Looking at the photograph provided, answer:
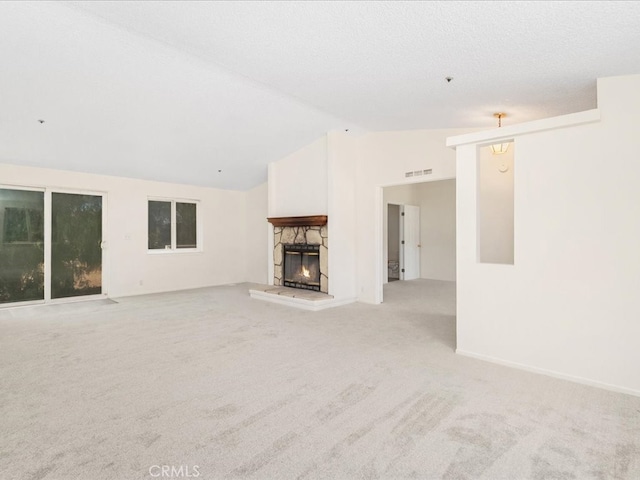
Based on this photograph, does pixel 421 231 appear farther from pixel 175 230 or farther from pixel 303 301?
pixel 175 230

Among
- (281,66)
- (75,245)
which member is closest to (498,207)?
(281,66)

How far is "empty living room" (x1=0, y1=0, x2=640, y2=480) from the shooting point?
203 centimetres

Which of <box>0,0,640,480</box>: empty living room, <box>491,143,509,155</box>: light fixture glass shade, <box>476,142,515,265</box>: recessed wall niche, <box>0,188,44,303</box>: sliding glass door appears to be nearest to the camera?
<box>0,0,640,480</box>: empty living room

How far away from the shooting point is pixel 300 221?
253 inches

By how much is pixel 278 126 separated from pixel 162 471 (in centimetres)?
490

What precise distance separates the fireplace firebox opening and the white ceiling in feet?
7.33

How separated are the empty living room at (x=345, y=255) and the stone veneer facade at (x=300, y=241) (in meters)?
0.10

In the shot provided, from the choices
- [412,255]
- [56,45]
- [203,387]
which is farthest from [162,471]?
[412,255]

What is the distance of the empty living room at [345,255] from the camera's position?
203 centimetres

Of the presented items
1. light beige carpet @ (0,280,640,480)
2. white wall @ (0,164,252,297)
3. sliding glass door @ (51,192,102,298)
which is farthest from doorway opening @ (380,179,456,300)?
sliding glass door @ (51,192,102,298)

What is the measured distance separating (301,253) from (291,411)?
14.8 ft

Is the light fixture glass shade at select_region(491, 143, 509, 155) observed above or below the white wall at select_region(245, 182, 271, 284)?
above

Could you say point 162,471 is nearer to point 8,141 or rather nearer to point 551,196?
point 551,196

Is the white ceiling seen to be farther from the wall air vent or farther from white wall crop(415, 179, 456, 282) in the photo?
white wall crop(415, 179, 456, 282)
